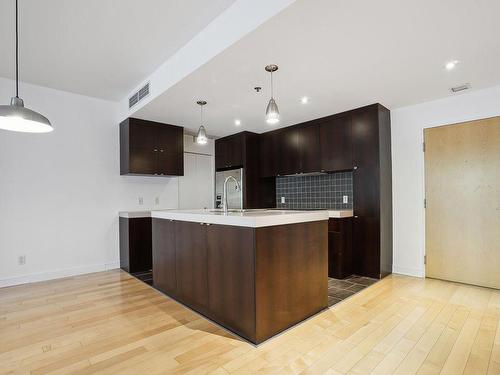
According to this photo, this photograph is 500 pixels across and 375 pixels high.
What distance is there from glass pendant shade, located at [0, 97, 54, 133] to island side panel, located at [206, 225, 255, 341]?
1.44 metres

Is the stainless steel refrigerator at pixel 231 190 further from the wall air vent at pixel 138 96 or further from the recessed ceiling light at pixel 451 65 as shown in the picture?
the recessed ceiling light at pixel 451 65

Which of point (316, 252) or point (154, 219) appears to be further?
point (154, 219)

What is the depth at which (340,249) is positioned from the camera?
368cm

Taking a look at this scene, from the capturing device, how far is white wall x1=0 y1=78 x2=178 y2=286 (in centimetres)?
357

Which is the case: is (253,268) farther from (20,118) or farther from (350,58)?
(350,58)

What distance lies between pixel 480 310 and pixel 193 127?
4579mm

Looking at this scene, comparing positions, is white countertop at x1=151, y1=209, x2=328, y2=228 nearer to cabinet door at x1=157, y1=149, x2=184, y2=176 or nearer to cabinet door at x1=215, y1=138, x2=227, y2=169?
cabinet door at x1=157, y1=149, x2=184, y2=176

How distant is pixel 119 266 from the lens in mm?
4410

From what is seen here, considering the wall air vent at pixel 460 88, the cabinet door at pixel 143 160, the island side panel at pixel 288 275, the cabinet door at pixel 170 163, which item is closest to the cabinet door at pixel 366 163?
the wall air vent at pixel 460 88

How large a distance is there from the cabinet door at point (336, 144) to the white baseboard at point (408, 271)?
5.27 feet

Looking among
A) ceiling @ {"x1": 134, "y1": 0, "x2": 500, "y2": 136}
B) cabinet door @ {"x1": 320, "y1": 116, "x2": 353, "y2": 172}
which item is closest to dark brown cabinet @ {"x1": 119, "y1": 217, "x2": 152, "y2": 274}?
ceiling @ {"x1": 134, "y1": 0, "x2": 500, "y2": 136}

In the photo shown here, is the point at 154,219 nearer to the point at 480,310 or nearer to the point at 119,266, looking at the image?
the point at 119,266

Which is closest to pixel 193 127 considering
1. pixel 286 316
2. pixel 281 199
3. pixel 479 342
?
pixel 281 199

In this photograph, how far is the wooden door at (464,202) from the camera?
3207mm
